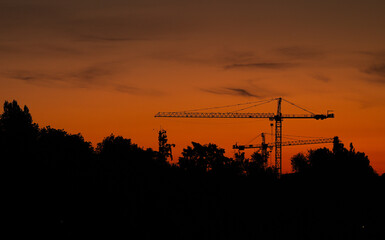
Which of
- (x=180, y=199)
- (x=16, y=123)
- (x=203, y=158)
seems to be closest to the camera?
(x=180, y=199)

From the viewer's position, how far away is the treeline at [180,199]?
51750 millimetres

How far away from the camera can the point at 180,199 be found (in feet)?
191

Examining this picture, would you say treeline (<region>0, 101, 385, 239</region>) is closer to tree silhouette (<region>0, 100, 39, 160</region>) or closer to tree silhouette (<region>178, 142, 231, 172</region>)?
tree silhouette (<region>178, 142, 231, 172</region>)

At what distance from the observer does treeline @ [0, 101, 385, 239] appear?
51.8 m

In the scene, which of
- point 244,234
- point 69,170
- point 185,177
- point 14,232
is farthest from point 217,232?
point 14,232

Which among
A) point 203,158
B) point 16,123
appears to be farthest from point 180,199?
point 16,123

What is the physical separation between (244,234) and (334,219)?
14954 mm

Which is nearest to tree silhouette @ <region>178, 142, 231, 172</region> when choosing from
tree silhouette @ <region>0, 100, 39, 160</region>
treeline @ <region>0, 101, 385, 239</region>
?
treeline @ <region>0, 101, 385, 239</region>

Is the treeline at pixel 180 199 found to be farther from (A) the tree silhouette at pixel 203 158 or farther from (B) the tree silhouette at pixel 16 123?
(B) the tree silhouette at pixel 16 123

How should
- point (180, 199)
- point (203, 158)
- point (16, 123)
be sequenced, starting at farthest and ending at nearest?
point (16, 123), point (203, 158), point (180, 199)

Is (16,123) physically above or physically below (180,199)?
above

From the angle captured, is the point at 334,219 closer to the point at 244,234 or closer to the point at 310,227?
the point at 310,227

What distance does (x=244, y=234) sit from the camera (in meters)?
59.8

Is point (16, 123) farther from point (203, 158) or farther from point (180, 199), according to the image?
point (180, 199)
